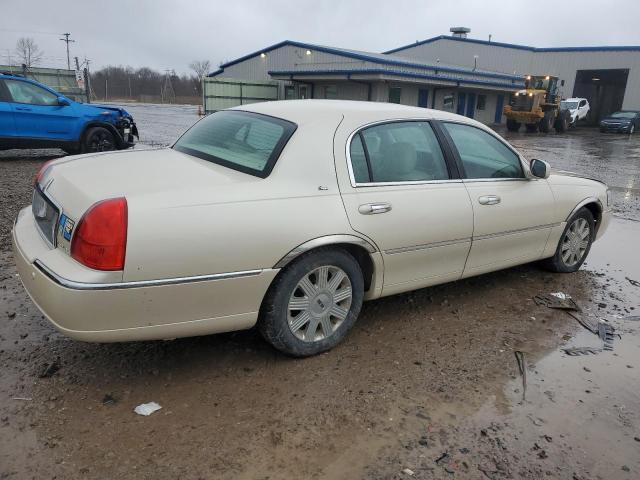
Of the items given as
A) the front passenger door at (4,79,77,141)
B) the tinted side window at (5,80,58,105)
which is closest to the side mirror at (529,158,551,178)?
the front passenger door at (4,79,77,141)

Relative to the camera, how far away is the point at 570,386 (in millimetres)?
3209

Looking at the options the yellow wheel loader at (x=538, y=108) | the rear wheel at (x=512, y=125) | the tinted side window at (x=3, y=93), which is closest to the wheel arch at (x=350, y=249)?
the tinted side window at (x=3, y=93)

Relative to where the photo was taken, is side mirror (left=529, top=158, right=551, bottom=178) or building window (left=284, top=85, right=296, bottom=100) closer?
side mirror (left=529, top=158, right=551, bottom=178)

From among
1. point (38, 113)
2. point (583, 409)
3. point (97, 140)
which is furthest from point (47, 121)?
point (583, 409)

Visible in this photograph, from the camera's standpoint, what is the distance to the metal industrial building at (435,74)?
101 ft

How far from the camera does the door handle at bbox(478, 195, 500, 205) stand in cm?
396

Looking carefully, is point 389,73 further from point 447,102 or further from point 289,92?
point 289,92

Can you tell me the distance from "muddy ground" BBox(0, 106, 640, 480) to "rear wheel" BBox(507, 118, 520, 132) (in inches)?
1205

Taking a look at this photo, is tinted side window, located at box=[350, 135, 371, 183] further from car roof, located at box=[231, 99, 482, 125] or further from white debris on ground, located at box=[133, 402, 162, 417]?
white debris on ground, located at box=[133, 402, 162, 417]

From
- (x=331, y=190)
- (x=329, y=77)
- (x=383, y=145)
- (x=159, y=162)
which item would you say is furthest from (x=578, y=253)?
(x=329, y=77)

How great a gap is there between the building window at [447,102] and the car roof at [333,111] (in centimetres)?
3252

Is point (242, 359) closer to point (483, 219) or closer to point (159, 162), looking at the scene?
point (159, 162)

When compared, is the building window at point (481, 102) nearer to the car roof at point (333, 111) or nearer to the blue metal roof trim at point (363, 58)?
the blue metal roof trim at point (363, 58)

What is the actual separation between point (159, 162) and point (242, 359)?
1.37m
